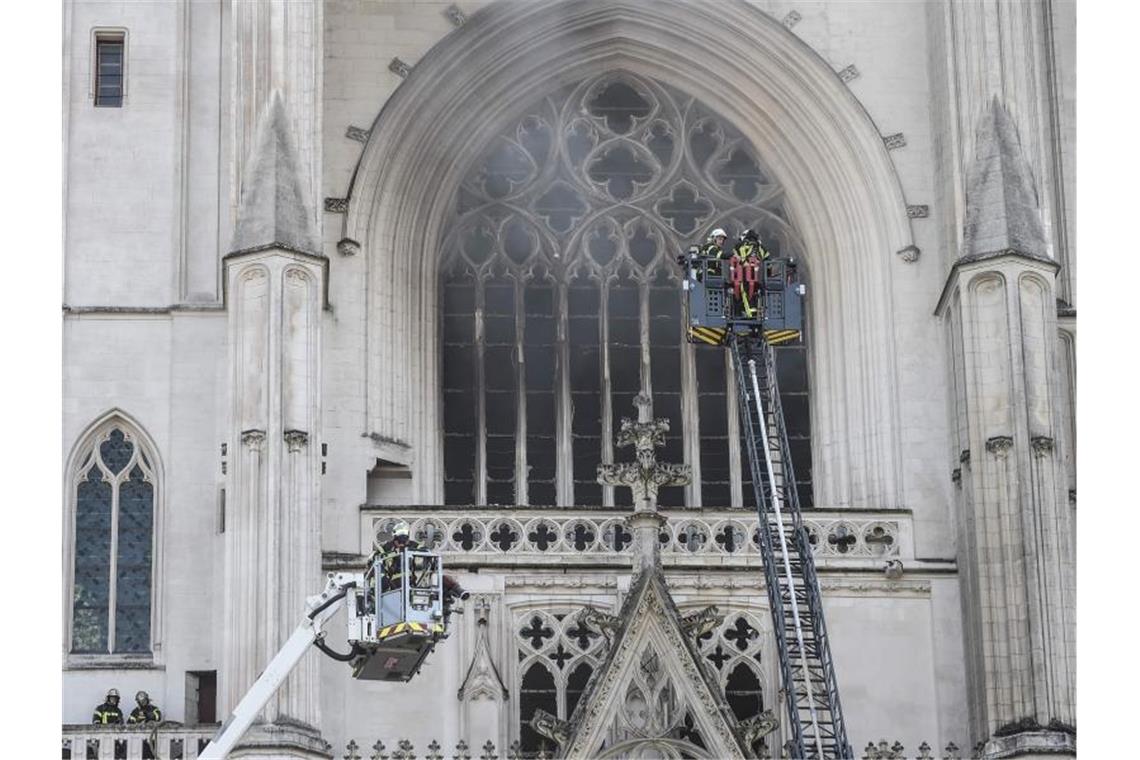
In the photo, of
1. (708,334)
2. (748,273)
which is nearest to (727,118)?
(748,273)

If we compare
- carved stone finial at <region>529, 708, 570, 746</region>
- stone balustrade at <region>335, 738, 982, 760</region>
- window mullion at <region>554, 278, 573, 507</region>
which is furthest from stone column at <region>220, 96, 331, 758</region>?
window mullion at <region>554, 278, 573, 507</region>

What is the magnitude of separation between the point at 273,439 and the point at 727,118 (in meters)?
7.07

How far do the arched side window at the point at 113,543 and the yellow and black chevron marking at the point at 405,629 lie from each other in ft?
28.6

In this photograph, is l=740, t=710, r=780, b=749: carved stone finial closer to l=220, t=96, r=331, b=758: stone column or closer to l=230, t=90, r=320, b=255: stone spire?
l=220, t=96, r=331, b=758: stone column

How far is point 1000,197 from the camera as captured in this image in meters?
36.4

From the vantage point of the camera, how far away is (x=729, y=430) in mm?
38312

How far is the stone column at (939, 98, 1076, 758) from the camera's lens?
34812 mm

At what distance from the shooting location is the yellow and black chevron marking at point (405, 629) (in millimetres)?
27969

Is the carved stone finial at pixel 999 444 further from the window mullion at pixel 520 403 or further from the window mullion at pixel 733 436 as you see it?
the window mullion at pixel 520 403

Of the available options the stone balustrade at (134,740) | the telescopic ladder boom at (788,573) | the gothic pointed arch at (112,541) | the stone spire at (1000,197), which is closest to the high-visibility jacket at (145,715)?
the stone balustrade at (134,740)

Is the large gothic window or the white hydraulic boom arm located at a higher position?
the large gothic window

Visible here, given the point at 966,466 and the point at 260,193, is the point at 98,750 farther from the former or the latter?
the point at 966,466

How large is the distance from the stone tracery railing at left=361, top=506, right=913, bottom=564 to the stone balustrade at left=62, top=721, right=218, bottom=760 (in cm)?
284

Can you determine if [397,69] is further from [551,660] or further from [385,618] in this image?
[385,618]
